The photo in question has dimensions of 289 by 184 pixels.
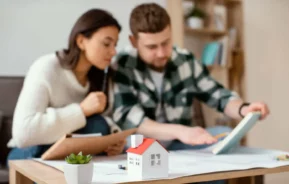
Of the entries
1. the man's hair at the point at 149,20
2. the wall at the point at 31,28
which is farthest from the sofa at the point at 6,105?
the man's hair at the point at 149,20

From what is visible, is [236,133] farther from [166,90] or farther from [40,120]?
[40,120]

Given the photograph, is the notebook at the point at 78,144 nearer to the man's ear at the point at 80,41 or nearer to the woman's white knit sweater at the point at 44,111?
the woman's white knit sweater at the point at 44,111

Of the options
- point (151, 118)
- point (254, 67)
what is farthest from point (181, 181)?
point (254, 67)

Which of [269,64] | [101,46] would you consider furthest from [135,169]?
[269,64]

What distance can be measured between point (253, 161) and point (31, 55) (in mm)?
1535

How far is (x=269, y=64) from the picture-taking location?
134 inches

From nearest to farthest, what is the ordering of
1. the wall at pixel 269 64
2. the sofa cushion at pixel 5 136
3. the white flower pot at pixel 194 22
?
the sofa cushion at pixel 5 136
the white flower pot at pixel 194 22
the wall at pixel 269 64

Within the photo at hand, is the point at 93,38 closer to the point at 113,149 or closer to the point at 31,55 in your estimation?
the point at 113,149

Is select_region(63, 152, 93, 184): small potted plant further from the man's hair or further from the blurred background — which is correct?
the blurred background

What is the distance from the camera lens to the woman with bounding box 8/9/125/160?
1.37m

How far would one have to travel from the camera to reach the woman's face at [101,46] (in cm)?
155

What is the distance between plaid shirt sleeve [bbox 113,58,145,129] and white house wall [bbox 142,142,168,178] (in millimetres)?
619

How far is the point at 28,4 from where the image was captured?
228 cm

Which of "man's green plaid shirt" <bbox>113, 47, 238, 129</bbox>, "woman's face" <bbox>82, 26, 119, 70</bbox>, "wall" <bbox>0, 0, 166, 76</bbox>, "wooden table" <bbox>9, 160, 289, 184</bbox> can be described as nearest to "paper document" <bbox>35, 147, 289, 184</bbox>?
"wooden table" <bbox>9, 160, 289, 184</bbox>
